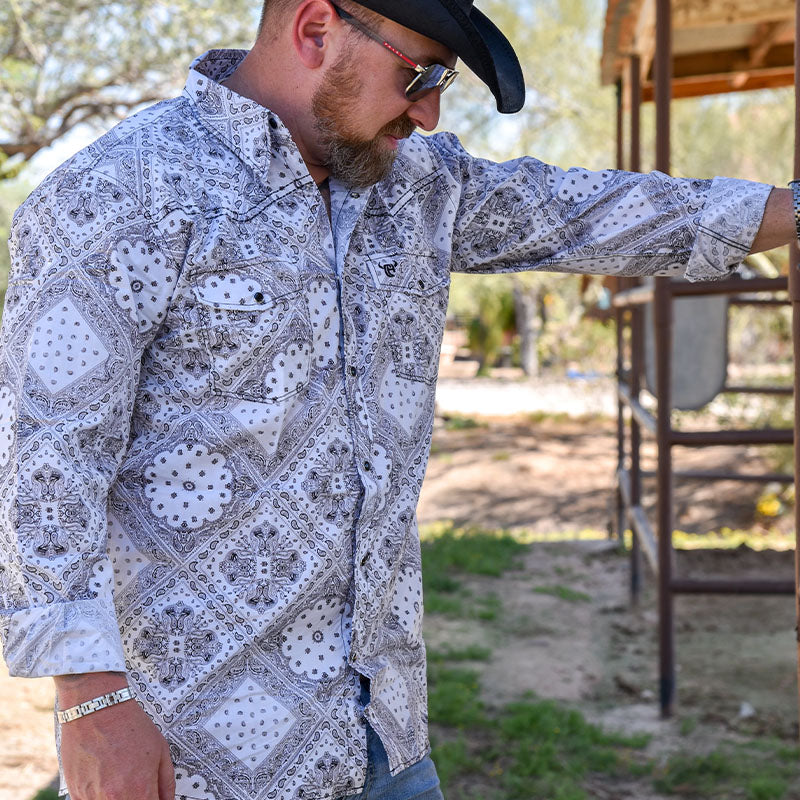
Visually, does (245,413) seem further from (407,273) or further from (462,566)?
(462,566)

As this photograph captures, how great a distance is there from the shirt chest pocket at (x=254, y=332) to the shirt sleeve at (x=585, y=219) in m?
0.44

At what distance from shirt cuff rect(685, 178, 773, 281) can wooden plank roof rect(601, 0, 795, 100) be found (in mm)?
2597

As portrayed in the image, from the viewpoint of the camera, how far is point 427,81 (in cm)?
159

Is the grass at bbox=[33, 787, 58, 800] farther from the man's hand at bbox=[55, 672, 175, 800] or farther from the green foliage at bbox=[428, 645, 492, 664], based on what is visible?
the man's hand at bbox=[55, 672, 175, 800]

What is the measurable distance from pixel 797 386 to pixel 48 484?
1.06 meters

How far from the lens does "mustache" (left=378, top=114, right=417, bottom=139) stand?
1.63 meters

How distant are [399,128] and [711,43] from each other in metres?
4.04

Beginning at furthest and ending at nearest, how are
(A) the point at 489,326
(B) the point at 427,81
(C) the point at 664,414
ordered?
(A) the point at 489,326 < (C) the point at 664,414 < (B) the point at 427,81

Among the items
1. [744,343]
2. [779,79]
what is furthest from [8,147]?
[744,343]

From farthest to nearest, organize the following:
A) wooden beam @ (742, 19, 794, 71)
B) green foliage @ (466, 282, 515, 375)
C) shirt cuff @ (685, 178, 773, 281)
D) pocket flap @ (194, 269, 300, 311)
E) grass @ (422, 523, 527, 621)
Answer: green foliage @ (466, 282, 515, 375), grass @ (422, 523, 527, 621), wooden beam @ (742, 19, 794, 71), shirt cuff @ (685, 178, 773, 281), pocket flap @ (194, 269, 300, 311)

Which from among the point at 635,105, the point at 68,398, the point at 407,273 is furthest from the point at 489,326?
the point at 68,398

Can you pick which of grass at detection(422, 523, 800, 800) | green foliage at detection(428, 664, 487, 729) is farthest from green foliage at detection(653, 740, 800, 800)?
green foliage at detection(428, 664, 487, 729)

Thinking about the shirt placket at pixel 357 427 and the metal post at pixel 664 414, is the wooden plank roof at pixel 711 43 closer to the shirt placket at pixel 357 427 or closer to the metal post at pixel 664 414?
the metal post at pixel 664 414

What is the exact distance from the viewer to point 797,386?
1.59 meters
